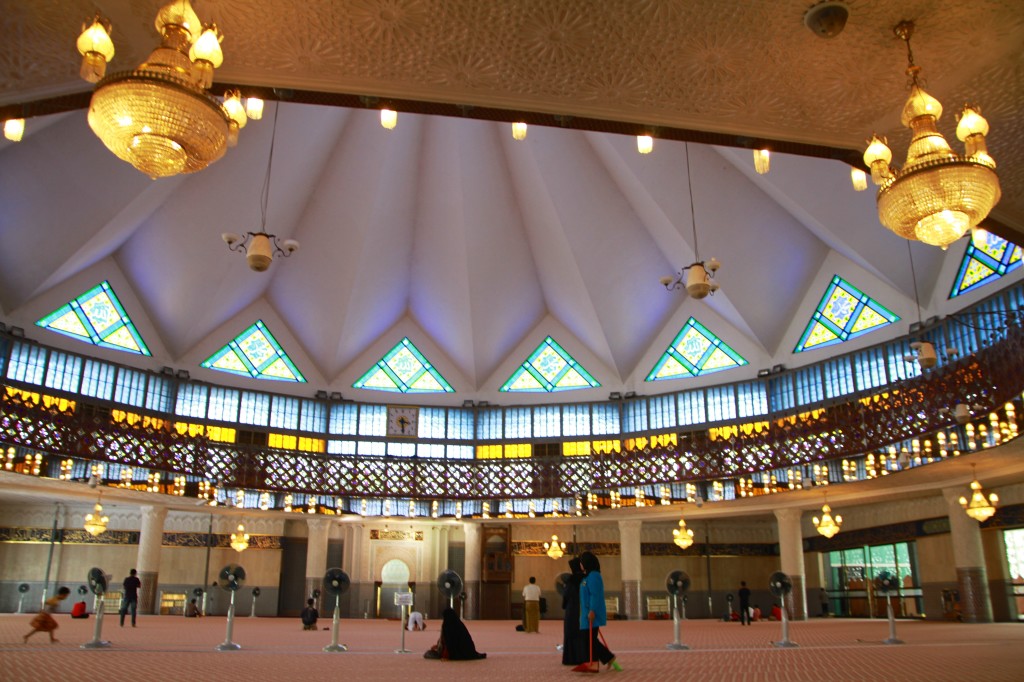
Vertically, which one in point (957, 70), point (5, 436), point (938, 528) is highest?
point (957, 70)

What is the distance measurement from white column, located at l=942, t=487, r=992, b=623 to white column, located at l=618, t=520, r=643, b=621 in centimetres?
1195

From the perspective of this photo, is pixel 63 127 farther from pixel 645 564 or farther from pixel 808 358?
pixel 645 564

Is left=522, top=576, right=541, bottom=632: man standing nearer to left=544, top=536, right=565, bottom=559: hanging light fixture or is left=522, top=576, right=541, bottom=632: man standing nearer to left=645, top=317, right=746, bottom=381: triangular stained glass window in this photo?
left=544, top=536, right=565, bottom=559: hanging light fixture

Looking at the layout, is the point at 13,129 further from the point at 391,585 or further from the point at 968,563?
the point at 391,585

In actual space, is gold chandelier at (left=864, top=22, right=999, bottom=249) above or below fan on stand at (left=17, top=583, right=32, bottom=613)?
above

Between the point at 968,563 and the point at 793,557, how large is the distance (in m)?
6.35

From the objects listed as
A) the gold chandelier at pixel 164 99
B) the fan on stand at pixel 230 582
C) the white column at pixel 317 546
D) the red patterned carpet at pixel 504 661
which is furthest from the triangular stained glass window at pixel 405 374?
the gold chandelier at pixel 164 99

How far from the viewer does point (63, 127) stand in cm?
2159

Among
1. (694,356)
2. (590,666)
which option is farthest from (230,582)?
(694,356)

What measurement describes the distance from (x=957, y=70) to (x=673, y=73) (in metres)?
2.75

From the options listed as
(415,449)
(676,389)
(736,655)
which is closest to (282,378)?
(415,449)

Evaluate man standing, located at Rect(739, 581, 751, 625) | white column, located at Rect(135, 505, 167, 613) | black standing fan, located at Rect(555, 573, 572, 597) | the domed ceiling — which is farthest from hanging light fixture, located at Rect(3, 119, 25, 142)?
white column, located at Rect(135, 505, 167, 613)

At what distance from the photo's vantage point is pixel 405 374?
3300 cm

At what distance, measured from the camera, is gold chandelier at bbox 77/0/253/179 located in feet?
19.9
